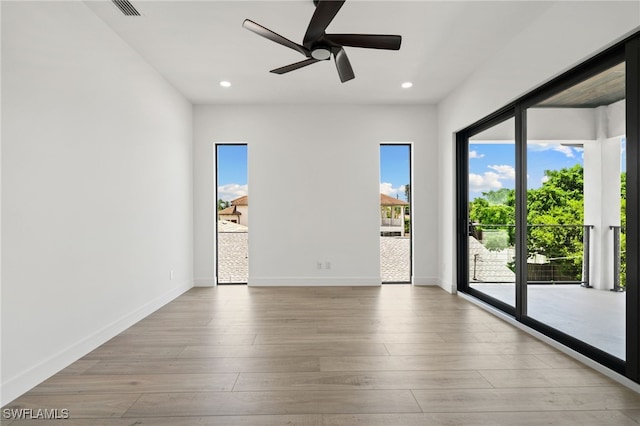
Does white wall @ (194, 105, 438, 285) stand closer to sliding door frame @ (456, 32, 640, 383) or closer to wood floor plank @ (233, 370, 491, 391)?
sliding door frame @ (456, 32, 640, 383)

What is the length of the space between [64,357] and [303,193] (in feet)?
11.5

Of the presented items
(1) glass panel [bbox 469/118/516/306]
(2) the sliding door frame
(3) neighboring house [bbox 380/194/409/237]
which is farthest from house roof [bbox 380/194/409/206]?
(2) the sliding door frame

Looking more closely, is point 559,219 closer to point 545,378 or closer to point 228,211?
point 545,378

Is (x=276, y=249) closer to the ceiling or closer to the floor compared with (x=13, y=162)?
closer to the floor

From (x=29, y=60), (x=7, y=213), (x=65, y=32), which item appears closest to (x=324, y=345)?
(x=7, y=213)

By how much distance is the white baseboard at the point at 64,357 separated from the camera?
1.97m

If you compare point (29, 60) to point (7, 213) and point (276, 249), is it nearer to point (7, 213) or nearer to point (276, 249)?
point (7, 213)

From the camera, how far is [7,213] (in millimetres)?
1967

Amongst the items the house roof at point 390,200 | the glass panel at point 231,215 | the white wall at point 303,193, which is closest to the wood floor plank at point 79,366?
the white wall at point 303,193

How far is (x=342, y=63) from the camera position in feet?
9.39

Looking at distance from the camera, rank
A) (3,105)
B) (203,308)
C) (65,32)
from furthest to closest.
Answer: (203,308) → (65,32) → (3,105)

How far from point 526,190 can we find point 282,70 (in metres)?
2.72

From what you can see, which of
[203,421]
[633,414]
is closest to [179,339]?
[203,421]

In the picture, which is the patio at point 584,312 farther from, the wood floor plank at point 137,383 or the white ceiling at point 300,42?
the wood floor plank at point 137,383
